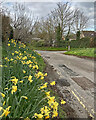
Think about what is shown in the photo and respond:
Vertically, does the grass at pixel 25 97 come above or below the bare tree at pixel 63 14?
below

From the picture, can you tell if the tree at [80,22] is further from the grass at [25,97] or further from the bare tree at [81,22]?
the grass at [25,97]

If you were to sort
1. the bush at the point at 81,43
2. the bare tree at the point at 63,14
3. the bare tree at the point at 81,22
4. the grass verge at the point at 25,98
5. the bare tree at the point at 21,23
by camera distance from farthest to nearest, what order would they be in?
the bare tree at the point at 81,22 < the bare tree at the point at 63,14 < the bush at the point at 81,43 < the bare tree at the point at 21,23 < the grass verge at the point at 25,98

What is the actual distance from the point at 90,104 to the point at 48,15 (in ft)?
79.4

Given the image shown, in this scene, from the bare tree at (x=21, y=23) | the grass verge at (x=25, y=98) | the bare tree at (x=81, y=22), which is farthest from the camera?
the bare tree at (x=81, y=22)

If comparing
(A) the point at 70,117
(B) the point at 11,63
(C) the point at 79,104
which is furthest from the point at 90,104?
(B) the point at 11,63

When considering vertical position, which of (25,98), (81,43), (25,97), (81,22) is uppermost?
(81,22)

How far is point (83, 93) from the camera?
332 cm

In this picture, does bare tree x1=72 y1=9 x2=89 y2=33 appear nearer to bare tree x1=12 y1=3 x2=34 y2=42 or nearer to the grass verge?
bare tree x1=12 y1=3 x2=34 y2=42

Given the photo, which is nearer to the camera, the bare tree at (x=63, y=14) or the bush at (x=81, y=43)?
the bush at (x=81, y=43)

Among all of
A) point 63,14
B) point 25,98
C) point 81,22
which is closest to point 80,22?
point 81,22

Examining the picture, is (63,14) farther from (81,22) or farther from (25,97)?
(25,97)

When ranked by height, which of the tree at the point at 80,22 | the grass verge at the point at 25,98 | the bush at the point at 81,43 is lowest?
the grass verge at the point at 25,98

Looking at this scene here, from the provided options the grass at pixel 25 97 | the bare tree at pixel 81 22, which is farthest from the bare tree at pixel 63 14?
the grass at pixel 25 97

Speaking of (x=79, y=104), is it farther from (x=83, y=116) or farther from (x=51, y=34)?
(x=51, y=34)
